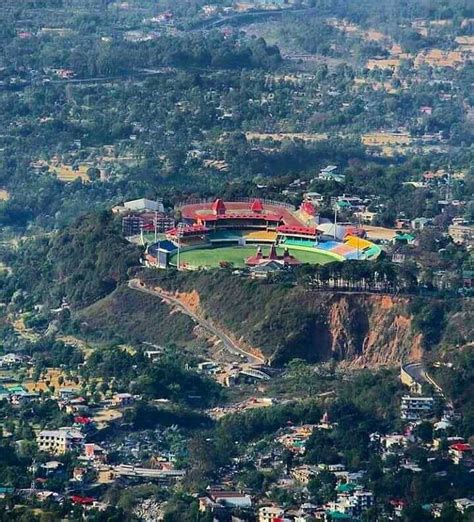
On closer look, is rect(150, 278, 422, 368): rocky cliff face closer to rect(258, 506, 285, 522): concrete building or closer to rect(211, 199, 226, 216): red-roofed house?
rect(211, 199, 226, 216): red-roofed house

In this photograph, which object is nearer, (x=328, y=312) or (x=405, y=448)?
(x=405, y=448)

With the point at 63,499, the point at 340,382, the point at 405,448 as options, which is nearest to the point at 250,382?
the point at 340,382

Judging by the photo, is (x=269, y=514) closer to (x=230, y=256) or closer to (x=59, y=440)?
(x=59, y=440)

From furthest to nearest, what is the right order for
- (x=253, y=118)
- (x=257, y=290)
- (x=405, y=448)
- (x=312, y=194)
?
(x=253, y=118)
(x=312, y=194)
(x=257, y=290)
(x=405, y=448)

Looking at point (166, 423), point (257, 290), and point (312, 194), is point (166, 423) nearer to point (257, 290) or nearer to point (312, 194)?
point (257, 290)

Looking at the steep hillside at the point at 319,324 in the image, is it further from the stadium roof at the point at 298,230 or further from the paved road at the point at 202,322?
the stadium roof at the point at 298,230

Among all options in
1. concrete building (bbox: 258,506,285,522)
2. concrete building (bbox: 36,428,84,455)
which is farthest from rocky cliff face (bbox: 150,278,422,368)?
concrete building (bbox: 258,506,285,522)
